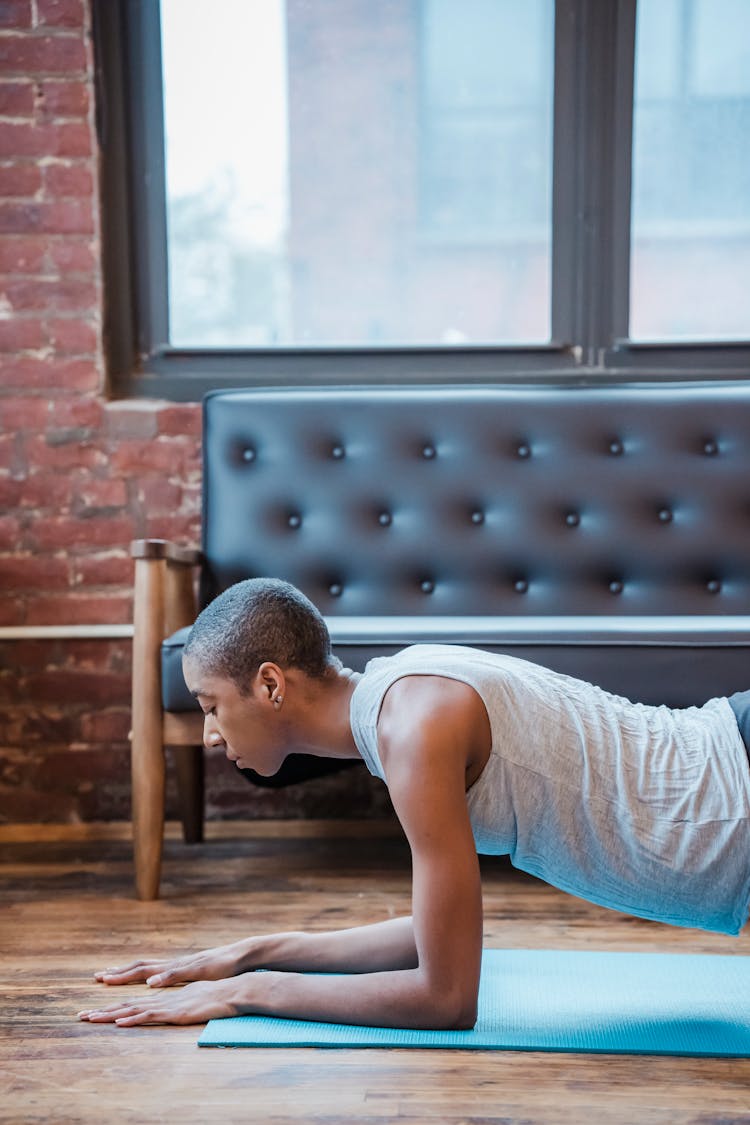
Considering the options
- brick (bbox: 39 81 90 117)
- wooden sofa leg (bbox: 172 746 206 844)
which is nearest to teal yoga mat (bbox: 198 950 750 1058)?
wooden sofa leg (bbox: 172 746 206 844)

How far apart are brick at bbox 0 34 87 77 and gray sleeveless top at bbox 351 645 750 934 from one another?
6.39 ft

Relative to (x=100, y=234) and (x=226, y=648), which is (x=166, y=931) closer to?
(x=226, y=648)

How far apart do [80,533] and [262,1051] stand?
5.18 feet

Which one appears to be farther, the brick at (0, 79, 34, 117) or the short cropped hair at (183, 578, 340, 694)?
the brick at (0, 79, 34, 117)

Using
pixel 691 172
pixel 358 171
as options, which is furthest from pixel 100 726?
pixel 691 172

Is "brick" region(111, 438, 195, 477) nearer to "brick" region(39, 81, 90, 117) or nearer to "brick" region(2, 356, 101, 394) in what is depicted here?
"brick" region(2, 356, 101, 394)


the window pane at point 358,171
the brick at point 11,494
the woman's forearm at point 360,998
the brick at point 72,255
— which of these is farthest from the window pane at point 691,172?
the woman's forearm at point 360,998

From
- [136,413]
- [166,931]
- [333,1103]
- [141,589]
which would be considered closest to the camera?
[333,1103]

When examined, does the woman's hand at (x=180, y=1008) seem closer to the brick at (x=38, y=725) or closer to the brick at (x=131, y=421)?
the brick at (x=38, y=725)

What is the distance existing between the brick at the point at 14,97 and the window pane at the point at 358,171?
344 mm

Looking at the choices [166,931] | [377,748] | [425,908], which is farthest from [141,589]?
[425,908]

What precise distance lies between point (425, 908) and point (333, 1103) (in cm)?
23

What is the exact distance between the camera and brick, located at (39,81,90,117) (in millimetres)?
2562

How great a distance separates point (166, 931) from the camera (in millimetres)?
1805
